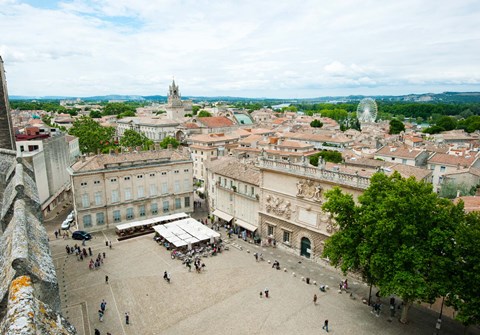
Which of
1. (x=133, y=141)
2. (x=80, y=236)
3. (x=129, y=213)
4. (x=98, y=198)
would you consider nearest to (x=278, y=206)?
(x=129, y=213)

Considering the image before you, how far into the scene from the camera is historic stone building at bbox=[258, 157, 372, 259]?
29312 millimetres

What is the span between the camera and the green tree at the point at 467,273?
1762 cm

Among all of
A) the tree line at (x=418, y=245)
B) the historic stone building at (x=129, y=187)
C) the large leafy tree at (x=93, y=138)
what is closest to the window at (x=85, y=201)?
the historic stone building at (x=129, y=187)

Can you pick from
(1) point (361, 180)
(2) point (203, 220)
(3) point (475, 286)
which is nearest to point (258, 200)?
(2) point (203, 220)

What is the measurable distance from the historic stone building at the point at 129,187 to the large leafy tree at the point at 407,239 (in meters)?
27.8

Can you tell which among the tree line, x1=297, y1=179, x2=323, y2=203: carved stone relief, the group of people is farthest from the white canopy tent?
the tree line

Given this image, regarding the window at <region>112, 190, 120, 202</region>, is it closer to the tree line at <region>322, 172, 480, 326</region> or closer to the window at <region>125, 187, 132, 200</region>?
the window at <region>125, 187, 132, 200</region>

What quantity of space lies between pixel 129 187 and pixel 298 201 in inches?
864

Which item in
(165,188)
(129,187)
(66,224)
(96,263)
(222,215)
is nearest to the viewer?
(96,263)

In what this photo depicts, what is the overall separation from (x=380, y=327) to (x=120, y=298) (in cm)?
1948

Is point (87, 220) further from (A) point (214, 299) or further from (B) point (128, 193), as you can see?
(A) point (214, 299)

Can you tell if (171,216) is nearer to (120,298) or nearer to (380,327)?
(120,298)

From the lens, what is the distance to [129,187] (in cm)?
4116

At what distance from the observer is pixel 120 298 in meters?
25.4
